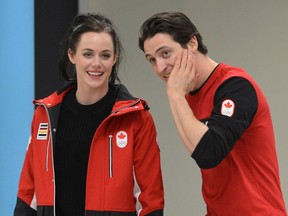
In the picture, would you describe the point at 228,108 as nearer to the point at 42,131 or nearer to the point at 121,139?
the point at 121,139

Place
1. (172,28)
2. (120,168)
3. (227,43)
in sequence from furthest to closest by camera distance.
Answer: (227,43)
(120,168)
(172,28)

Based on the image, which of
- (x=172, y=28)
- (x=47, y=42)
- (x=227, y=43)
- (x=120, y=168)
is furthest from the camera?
(x=227, y=43)

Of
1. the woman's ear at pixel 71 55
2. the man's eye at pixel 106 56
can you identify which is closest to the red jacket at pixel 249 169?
the man's eye at pixel 106 56

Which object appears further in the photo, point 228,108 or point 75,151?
point 75,151

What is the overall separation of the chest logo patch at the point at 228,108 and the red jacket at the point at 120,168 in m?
0.38

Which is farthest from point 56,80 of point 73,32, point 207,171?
point 207,171

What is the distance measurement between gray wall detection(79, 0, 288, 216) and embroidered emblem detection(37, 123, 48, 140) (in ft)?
4.84

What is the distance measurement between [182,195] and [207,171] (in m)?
1.76

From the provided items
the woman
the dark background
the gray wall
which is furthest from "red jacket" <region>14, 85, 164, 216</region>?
the gray wall

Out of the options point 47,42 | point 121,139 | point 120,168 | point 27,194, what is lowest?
point 27,194

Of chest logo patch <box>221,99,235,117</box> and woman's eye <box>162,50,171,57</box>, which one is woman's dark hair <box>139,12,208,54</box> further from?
chest logo patch <box>221,99,235,117</box>

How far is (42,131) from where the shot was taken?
204 cm

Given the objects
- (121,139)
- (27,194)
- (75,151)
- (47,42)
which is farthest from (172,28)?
(47,42)

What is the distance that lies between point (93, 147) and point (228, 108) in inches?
21.6
